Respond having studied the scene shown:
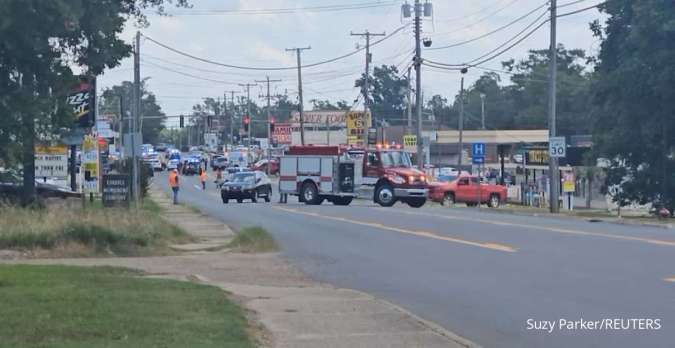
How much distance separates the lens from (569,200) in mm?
58219

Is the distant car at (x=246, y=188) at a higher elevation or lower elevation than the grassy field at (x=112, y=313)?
lower

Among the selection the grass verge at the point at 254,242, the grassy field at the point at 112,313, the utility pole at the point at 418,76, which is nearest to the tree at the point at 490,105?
the utility pole at the point at 418,76

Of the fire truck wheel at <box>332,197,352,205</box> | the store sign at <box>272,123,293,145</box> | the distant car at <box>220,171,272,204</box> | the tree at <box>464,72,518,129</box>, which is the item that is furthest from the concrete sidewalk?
the tree at <box>464,72,518,129</box>

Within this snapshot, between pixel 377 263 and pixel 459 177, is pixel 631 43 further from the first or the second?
pixel 377 263

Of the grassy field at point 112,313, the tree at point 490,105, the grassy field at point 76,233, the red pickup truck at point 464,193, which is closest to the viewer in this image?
the grassy field at point 112,313

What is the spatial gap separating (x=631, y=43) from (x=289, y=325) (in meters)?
41.0

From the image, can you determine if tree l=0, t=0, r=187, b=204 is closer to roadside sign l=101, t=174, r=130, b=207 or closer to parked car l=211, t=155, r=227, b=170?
roadside sign l=101, t=174, r=130, b=207

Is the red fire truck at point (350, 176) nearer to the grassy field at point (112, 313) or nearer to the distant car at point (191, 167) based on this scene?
the grassy field at point (112, 313)

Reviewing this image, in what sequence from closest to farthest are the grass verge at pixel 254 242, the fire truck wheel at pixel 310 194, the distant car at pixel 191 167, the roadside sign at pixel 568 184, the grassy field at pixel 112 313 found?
the grassy field at pixel 112 313
the grass verge at pixel 254 242
the fire truck wheel at pixel 310 194
the roadside sign at pixel 568 184
the distant car at pixel 191 167

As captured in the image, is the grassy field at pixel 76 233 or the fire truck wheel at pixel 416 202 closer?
the grassy field at pixel 76 233

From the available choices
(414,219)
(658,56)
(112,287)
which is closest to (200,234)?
(414,219)

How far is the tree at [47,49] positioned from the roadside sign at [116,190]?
7.29ft

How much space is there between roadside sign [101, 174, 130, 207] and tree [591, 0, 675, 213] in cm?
2513

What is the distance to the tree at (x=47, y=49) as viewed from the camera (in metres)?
17.1
